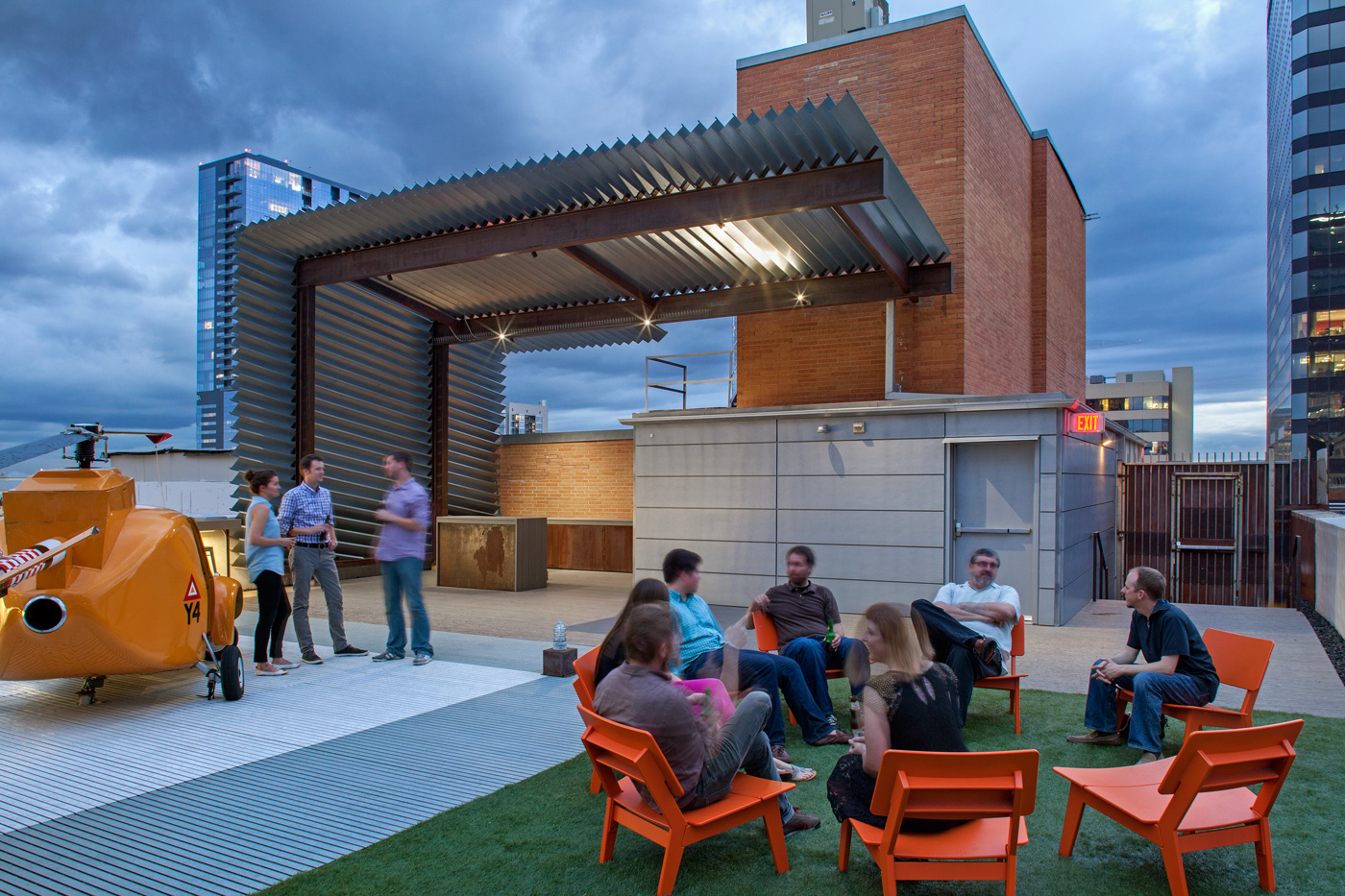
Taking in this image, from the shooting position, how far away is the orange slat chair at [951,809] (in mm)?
2838

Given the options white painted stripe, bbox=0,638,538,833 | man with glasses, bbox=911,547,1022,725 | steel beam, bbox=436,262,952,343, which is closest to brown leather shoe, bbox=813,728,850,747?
man with glasses, bbox=911,547,1022,725

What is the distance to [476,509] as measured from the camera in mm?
17312

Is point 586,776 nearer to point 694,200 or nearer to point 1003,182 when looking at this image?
point 694,200

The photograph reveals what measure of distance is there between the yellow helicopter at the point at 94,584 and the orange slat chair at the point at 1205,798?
5705 millimetres

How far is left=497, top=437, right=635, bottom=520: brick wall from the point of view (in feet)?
56.5

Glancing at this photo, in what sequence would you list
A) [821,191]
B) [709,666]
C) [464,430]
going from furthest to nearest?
1. [464,430]
2. [821,191]
3. [709,666]

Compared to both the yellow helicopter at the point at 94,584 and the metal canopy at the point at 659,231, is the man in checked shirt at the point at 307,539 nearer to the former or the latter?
the yellow helicopter at the point at 94,584

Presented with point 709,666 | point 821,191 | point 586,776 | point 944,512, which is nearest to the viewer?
point 586,776

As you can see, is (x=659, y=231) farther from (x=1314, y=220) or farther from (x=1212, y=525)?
(x=1314, y=220)

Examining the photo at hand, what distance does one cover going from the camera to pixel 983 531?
33.9 ft

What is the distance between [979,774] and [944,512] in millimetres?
7882

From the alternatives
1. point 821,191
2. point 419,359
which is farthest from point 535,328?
point 821,191

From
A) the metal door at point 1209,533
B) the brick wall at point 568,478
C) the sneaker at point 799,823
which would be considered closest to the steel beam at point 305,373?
the brick wall at point 568,478

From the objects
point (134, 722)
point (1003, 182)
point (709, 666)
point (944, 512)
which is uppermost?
point (1003, 182)
